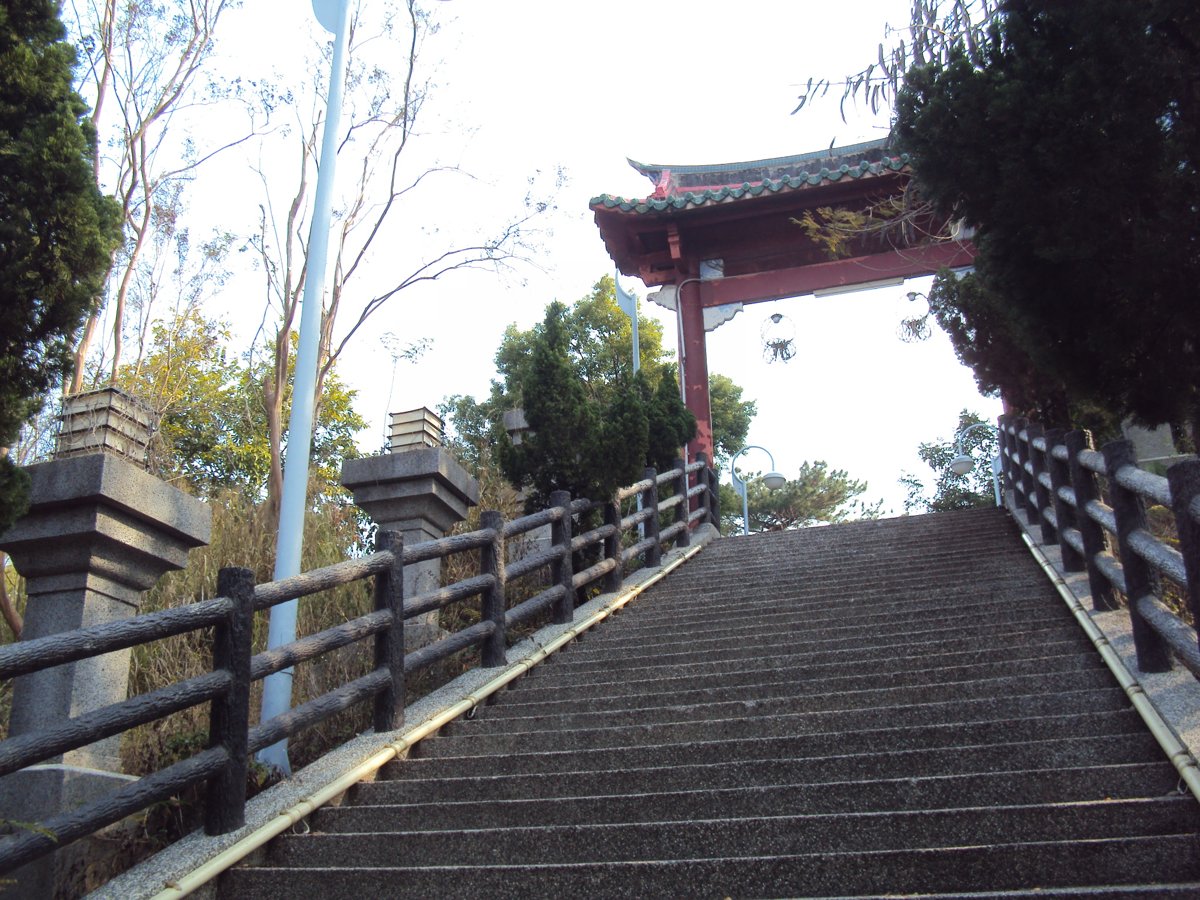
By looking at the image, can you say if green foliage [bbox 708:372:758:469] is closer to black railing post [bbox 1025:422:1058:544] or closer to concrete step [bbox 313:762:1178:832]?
black railing post [bbox 1025:422:1058:544]

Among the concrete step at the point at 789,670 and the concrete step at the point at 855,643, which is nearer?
the concrete step at the point at 789,670

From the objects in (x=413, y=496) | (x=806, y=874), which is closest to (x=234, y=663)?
(x=806, y=874)

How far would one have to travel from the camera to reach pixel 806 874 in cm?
300

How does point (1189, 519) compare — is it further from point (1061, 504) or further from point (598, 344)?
point (598, 344)

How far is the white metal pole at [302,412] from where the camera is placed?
18.0 ft

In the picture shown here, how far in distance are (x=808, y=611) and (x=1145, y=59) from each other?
3475 millimetres

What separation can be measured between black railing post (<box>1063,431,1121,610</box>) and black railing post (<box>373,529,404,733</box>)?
3366 mm

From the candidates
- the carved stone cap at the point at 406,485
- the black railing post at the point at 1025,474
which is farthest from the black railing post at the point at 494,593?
the black railing post at the point at 1025,474

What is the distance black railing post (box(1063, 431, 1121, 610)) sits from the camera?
527 centimetres

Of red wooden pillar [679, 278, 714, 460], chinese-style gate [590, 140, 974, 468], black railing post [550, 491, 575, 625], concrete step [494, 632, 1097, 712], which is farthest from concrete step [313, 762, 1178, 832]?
chinese-style gate [590, 140, 974, 468]

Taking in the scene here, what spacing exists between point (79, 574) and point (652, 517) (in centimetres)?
520

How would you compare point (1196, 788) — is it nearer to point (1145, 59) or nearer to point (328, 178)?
point (1145, 59)

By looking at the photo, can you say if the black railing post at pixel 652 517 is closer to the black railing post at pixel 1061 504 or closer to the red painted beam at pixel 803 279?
the black railing post at pixel 1061 504

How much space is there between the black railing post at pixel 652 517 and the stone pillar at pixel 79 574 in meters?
4.79
